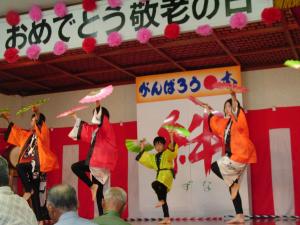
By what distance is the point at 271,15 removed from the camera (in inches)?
192

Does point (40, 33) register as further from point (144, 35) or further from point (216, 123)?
point (216, 123)

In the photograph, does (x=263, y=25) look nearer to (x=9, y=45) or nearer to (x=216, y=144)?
(x=216, y=144)

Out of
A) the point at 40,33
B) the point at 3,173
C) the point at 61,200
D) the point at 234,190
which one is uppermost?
the point at 40,33

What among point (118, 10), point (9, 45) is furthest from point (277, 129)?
point (9, 45)

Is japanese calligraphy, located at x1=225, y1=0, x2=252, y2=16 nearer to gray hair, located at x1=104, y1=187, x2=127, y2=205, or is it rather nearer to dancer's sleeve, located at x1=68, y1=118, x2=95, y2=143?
dancer's sleeve, located at x1=68, y1=118, x2=95, y2=143

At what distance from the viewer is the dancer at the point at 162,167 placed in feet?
20.7

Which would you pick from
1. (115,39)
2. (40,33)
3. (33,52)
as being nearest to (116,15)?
(115,39)

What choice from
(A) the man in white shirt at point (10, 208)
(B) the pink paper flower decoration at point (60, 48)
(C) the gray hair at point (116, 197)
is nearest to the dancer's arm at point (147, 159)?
(B) the pink paper flower decoration at point (60, 48)

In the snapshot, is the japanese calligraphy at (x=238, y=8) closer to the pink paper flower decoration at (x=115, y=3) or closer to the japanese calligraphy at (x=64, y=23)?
the pink paper flower decoration at (x=115, y=3)

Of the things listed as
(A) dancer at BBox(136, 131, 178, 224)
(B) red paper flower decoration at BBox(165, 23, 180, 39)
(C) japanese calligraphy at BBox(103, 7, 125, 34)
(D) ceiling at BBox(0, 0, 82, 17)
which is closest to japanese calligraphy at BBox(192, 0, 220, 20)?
(B) red paper flower decoration at BBox(165, 23, 180, 39)

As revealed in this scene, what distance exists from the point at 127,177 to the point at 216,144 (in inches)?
69.1

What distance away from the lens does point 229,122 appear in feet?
18.9

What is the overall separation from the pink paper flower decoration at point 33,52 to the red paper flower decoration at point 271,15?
2.97 m

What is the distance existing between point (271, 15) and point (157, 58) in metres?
2.54
